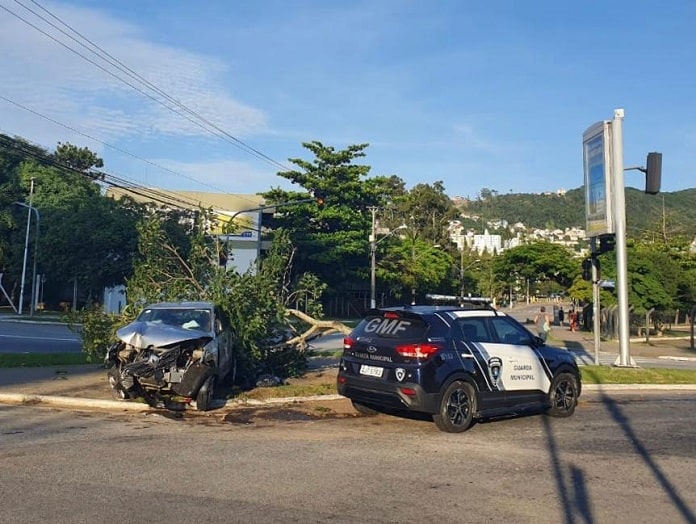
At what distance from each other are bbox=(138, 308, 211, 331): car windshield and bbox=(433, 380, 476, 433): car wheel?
4.58 meters

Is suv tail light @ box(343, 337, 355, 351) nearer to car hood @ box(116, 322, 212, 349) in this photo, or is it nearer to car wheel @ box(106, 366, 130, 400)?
car hood @ box(116, 322, 212, 349)

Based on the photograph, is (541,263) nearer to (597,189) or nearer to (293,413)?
(597,189)

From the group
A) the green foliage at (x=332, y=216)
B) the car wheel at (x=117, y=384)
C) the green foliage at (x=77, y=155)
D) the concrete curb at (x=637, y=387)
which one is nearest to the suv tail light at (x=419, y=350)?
the car wheel at (x=117, y=384)

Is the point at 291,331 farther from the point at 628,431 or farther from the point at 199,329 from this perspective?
the point at 628,431

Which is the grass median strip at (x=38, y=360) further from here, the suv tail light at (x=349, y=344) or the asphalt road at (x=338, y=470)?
the suv tail light at (x=349, y=344)

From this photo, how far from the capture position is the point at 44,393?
1207 cm

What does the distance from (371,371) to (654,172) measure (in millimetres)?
10777

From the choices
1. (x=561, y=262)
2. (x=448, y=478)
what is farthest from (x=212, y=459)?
(x=561, y=262)

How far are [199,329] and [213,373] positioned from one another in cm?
110

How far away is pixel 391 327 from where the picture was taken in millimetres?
9984

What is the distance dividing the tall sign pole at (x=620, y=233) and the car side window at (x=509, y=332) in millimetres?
8741

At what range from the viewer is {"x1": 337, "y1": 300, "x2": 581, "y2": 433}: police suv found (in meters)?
9.38

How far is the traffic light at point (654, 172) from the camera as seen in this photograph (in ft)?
55.6

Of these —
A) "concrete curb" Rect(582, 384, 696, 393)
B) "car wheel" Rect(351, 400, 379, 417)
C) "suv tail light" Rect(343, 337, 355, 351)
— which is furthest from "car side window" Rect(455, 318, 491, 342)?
"concrete curb" Rect(582, 384, 696, 393)
